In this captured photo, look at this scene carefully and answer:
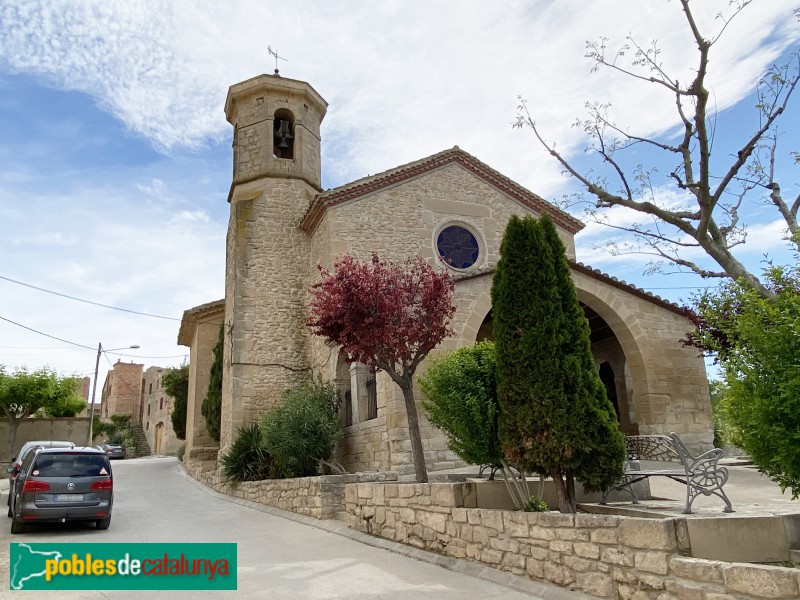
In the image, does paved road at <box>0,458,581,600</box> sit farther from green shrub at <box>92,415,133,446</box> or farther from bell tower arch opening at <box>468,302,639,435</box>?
green shrub at <box>92,415,133,446</box>

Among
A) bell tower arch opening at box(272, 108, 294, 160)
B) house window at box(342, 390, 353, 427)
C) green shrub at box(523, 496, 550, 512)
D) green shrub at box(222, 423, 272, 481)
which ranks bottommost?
green shrub at box(523, 496, 550, 512)

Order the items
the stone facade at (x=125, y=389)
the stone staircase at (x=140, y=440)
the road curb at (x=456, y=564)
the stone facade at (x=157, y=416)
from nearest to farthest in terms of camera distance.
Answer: the road curb at (x=456, y=564)
the stone facade at (x=157, y=416)
the stone staircase at (x=140, y=440)
the stone facade at (x=125, y=389)

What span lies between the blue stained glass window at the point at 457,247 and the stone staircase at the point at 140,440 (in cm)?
3189

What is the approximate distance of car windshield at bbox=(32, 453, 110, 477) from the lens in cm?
890

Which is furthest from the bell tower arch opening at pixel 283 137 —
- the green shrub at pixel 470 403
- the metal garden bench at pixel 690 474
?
the metal garden bench at pixel 690 474

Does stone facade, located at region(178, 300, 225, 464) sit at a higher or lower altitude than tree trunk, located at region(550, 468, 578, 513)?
higher

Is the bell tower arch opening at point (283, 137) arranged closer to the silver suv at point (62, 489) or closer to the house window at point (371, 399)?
the house window at point (371, 399)

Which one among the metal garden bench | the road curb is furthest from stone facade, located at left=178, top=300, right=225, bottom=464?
the metal garden bench

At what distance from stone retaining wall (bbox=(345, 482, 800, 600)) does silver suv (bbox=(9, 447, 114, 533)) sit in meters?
4.81

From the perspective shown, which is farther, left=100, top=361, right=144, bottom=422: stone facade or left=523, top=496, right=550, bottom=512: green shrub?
left=100, top=361, right=144, bottom=422: stone facade

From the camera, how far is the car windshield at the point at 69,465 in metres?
8.90

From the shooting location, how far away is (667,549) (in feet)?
13.5

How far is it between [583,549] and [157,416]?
132 feet

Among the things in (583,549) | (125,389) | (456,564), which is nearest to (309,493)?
(456,564)
